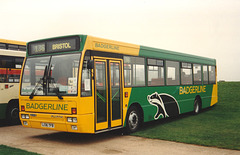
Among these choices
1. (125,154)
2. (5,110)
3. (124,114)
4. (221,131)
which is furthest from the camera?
(5,110)

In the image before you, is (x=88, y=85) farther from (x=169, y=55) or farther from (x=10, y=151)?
(x=169, y=55)

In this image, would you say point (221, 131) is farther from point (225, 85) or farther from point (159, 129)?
point (225, 85)

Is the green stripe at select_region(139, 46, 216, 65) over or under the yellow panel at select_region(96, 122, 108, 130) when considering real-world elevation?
over

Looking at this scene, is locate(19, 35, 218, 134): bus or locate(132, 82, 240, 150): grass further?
locate(132, 82, 240, 150): grass

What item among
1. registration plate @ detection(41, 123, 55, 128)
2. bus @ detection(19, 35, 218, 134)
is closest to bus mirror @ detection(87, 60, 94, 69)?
bus @ detection(19, 35, 218, 134)

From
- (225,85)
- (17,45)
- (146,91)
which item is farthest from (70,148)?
(225,85)

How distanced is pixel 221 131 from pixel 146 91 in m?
3.02

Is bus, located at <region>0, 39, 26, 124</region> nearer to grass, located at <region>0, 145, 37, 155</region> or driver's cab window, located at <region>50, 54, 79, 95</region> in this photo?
driver's cab window, located at <region>50, 54, 79, 95</region>

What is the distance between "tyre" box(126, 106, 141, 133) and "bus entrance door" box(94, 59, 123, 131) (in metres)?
0.48

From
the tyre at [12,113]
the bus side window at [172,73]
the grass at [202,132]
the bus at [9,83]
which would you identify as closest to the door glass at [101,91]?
the grass at [202,132]

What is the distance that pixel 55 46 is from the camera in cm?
915

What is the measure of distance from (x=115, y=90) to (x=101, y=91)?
736mm

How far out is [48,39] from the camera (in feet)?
30.8

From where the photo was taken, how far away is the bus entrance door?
895 cm
